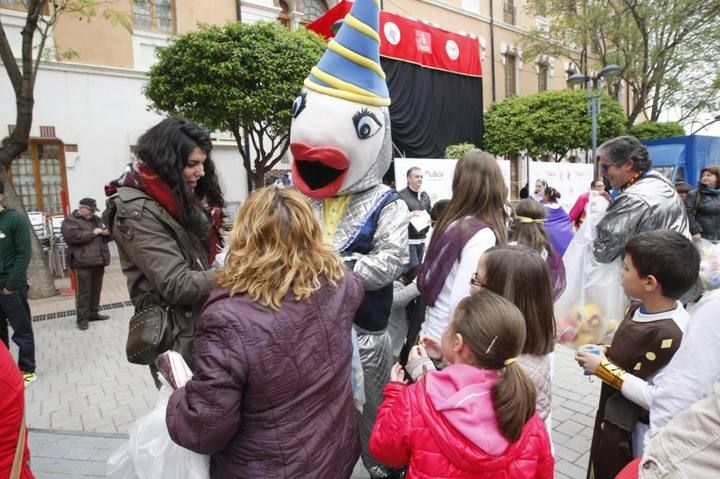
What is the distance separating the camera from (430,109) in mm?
16281

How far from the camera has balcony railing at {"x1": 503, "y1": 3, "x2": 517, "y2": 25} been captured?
71.0ft

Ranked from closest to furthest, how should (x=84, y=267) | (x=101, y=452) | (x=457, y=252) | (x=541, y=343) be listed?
(x=541, y=343), (x=457, y=252), (x=101, y=452), (x=84, y=267)

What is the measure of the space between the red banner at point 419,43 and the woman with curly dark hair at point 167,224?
1123 cm

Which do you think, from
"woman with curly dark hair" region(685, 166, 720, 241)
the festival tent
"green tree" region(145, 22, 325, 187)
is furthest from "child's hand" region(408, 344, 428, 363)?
the festival tent

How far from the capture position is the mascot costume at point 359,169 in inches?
96.7

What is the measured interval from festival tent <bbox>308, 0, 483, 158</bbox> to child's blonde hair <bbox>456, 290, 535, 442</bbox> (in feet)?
41.9

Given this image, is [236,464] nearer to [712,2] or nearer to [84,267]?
[84,267]

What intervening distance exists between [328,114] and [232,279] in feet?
4.21

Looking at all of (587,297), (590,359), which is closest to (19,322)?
(590,359)

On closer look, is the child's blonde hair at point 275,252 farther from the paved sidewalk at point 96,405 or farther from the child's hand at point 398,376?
the paved sidewalk at point 96,405

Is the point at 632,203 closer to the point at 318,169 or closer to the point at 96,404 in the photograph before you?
the point at 318,169

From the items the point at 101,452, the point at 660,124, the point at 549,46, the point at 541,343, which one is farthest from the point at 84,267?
the point at 660,124

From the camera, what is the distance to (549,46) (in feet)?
65.4

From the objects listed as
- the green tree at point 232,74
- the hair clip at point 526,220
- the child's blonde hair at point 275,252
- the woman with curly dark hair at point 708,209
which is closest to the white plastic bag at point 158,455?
the child's blonde hair at point 275,252
